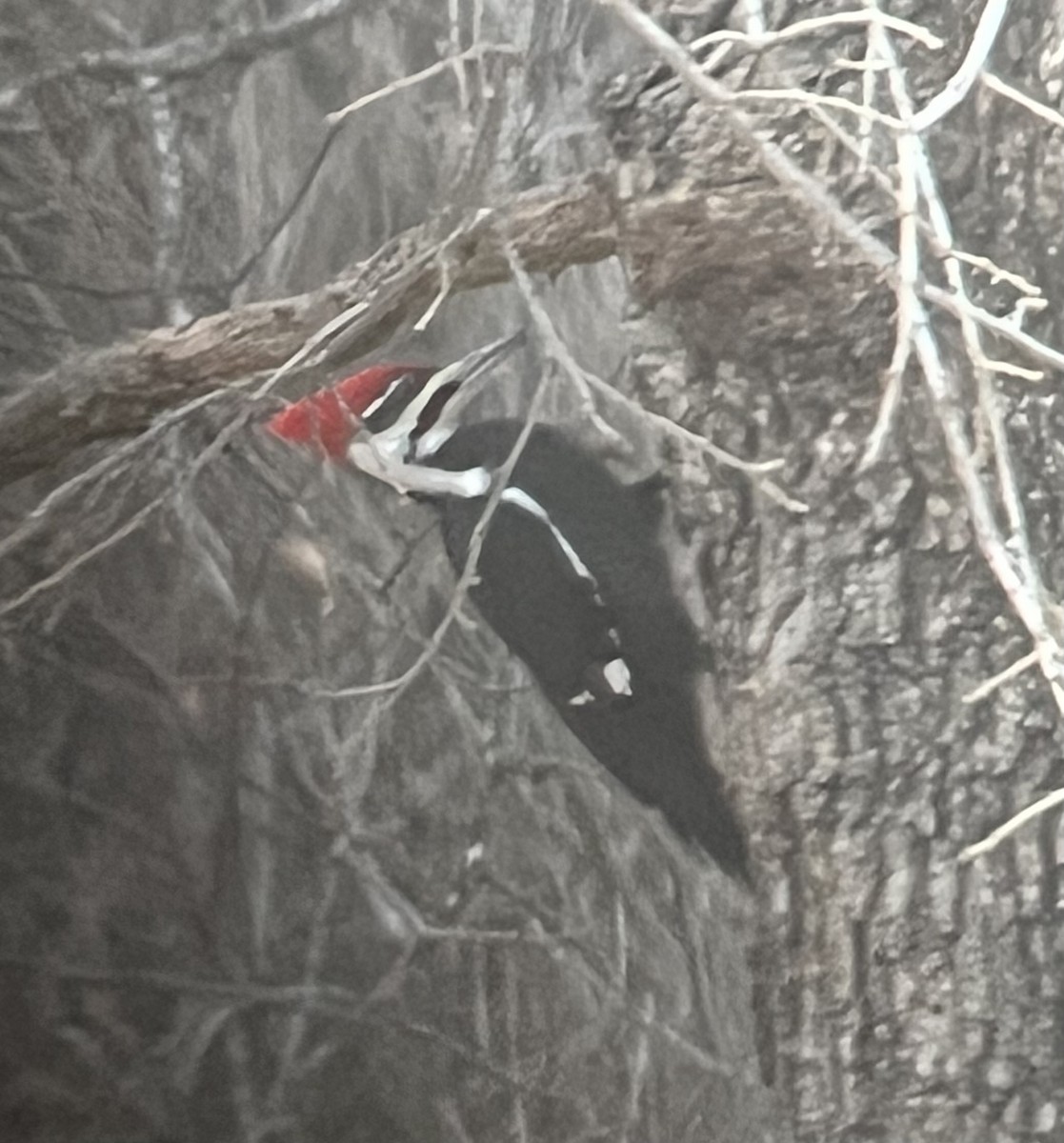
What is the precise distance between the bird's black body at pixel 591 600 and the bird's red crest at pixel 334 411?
7 cm

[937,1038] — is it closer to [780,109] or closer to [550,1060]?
[550,1060]

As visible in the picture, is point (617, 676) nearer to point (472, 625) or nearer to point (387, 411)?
point (472, 625)

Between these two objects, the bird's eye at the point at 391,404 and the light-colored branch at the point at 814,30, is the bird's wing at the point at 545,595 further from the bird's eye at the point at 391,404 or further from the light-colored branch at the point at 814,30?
the light-colored branch at the point at 814,30

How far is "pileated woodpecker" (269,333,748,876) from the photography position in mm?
1054

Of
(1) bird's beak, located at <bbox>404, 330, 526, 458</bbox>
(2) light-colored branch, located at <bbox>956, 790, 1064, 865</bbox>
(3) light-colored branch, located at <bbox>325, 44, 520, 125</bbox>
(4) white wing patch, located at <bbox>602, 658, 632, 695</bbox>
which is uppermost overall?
(3) light-colored branch, located at <bbox>325, 44, 520, 125</bbox>

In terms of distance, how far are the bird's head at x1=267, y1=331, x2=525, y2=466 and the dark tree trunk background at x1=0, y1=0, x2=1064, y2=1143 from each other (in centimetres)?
2

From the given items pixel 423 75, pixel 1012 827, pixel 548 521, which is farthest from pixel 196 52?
pixel 1012 827

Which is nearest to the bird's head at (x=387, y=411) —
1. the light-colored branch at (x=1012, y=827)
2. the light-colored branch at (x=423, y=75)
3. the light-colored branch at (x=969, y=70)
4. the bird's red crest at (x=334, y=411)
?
the bird's red crest at (x=334, y=411)

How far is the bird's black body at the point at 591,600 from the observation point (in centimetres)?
106

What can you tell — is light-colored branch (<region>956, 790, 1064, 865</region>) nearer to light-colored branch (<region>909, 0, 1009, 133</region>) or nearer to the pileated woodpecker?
the pileated woodpecker

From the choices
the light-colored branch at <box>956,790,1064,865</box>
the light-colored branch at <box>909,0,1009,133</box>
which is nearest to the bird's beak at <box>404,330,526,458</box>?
the light-colored branch at <box>909,0,1009,133</box>

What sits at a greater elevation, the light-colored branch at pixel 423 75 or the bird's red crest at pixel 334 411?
the light-colored branch at pixel 423 75

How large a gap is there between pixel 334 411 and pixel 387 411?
42 millimetres

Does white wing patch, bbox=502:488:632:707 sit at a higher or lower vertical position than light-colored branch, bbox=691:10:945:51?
lower
